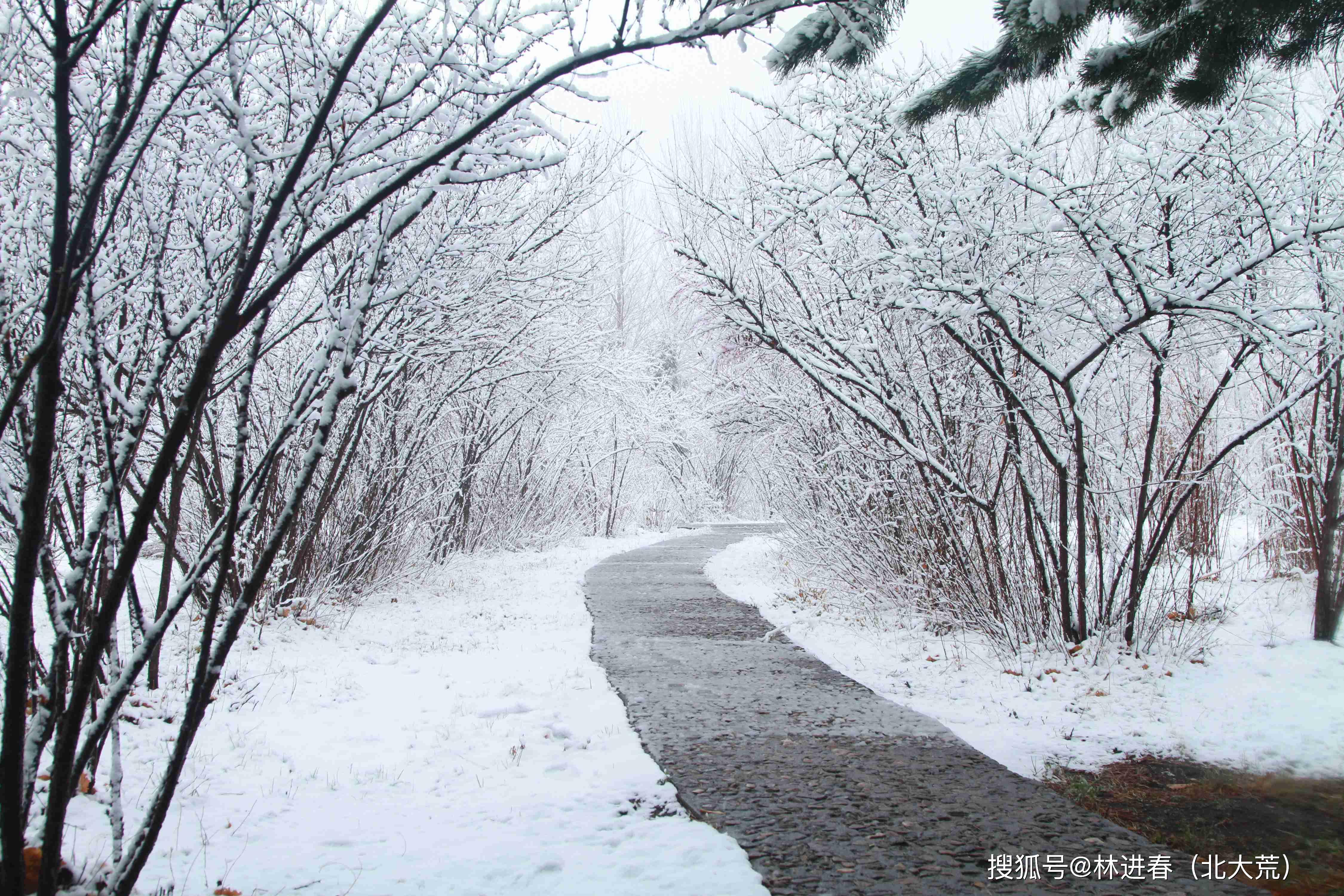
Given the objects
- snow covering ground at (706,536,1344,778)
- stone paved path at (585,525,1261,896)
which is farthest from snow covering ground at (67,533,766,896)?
snow covering ground at (706,536,1344,778)

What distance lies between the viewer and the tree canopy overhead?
2.71m

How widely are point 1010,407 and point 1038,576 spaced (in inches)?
45.6

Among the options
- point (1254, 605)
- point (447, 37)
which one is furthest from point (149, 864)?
point (1254, 605)

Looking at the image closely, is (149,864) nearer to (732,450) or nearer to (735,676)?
(735,676)

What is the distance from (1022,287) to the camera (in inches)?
183

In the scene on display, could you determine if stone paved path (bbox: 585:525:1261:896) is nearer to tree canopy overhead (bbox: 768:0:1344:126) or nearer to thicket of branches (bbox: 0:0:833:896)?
thicket of branches (bbox: 0:0:833:896)

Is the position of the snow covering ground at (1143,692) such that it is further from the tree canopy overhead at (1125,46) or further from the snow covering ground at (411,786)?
the tree canopy overhead at (1125,46)

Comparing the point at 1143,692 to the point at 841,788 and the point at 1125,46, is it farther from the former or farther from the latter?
the point at 1125,46

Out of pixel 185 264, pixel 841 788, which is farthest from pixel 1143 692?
pixel 185 264

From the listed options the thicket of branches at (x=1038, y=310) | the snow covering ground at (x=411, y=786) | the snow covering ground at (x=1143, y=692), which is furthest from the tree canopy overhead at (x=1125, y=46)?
the snow covering ground at (x=1143, y=692)

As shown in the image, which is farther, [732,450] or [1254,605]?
[732,450]

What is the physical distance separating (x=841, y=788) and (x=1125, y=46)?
3.01m

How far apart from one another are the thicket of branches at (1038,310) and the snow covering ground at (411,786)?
277 centimetres

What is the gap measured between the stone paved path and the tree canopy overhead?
247 centimetres
